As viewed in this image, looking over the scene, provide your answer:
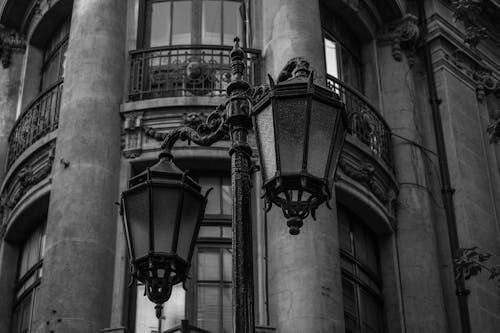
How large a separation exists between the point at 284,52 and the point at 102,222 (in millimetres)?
4438

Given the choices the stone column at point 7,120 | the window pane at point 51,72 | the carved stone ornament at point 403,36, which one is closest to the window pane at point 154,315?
the stone column at point 7,120

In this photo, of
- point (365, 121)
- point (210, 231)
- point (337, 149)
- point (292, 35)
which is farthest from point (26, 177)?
point (337, 149)

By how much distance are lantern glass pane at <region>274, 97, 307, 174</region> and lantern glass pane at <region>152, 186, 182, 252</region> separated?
4.67ft

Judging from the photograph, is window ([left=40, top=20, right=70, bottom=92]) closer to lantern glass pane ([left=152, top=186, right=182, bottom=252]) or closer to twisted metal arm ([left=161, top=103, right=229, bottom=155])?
twisted metal arm ([left=161, top=103, right=229, bottom=155])

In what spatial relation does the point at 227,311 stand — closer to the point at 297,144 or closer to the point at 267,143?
the point at 267,143

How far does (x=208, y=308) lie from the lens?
51.8 feet

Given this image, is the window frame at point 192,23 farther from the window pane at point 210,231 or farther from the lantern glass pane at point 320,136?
the lantern glass pane at point 320,136

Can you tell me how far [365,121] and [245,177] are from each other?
9.69m

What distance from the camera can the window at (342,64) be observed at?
20.0 m

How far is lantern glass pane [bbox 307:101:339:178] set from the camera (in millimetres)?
8875

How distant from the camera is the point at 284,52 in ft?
58.0

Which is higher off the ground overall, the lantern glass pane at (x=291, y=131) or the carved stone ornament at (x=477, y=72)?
the carved stone ornament at (x=477, y=72)

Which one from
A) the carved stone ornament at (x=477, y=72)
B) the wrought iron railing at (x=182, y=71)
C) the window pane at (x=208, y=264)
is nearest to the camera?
the window pane at (x=208, y=264)

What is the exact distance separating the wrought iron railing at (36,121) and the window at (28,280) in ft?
5.64
